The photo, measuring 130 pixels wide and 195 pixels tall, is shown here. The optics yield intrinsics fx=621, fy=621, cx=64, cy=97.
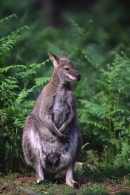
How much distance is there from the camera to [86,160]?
11.3 meters

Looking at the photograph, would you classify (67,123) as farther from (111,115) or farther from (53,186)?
(111,115)

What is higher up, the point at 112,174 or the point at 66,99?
the point at 66,99

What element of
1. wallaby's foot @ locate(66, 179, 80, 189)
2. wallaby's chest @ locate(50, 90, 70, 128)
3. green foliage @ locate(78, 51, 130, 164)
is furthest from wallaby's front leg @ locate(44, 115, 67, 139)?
green foliage @ locate(78, 51, 130, 164)

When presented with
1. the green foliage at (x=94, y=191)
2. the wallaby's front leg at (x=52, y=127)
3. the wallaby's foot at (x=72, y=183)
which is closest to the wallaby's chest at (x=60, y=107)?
the wallaby's front leg at (x=52, y=127)

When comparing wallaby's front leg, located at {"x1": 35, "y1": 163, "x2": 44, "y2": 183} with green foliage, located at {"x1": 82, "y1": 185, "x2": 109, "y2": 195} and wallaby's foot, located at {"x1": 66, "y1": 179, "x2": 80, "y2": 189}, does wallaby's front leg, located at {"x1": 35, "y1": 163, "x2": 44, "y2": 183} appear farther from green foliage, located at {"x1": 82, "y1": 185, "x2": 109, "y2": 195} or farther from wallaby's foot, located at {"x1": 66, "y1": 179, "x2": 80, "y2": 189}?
green foliage, located at {"x1": 82, "y1": 185, "x2": 109, "y2": 195}

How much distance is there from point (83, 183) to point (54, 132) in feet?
2.91

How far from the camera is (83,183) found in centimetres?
938

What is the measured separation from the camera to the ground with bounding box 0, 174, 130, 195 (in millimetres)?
8734

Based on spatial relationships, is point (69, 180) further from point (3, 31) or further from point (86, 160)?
point (3, 31)

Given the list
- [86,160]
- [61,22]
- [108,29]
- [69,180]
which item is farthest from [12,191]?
[61,22]

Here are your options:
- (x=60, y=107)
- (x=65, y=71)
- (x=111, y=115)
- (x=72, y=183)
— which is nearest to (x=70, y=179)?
(x=72, y=183)

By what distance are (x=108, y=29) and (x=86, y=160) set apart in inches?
515

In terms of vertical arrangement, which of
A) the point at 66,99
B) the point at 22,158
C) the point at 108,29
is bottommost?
the point at 22,158

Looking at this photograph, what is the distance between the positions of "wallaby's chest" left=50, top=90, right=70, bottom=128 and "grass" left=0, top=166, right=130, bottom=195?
3.29ft
